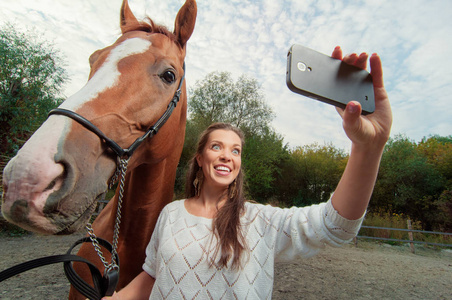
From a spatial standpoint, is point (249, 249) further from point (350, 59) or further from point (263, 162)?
point (263, 162)

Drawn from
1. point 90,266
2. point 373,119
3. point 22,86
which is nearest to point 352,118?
point 373,119

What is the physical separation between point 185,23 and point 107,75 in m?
0.92

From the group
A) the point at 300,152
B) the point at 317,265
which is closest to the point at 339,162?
the point at 300,152

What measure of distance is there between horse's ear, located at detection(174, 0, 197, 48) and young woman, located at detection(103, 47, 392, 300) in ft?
2.82

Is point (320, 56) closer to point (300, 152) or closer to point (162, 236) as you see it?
point (162, 236)

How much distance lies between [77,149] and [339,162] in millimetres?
26107

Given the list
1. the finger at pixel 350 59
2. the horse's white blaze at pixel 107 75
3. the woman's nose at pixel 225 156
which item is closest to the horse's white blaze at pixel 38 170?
the horse's white blaze at pixel 107 75

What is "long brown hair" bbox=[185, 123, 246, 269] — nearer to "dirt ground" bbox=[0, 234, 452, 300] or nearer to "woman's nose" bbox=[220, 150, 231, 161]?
"woman's nose" bbox=[220, 150, 231, 161]

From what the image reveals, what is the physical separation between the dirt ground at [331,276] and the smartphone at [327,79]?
16.4 ft

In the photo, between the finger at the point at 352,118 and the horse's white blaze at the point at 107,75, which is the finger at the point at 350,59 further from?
the horse's white blaze at the point at 107,75

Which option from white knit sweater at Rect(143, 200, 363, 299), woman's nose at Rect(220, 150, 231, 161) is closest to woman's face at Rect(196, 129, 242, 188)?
woman's nose at Rect(220, 150, 231, 161)

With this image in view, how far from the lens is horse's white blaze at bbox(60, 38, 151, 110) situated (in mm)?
1072

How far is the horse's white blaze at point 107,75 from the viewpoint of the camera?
3.52 ft

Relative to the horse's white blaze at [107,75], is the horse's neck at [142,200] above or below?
below
